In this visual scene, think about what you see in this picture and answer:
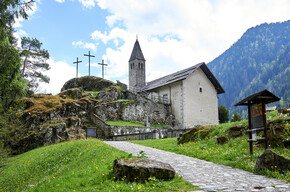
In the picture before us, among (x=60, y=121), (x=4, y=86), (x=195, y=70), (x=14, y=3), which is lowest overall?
(x=60, y=121)

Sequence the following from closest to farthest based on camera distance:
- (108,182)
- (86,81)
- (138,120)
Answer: (108,182)
(138,120)
(86,81)

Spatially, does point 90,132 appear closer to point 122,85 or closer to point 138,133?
point 138,133

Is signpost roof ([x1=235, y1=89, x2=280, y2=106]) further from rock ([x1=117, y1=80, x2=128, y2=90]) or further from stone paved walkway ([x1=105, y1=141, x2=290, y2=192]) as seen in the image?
rock ([x1=117, y1=80, x2=128, y2=90])

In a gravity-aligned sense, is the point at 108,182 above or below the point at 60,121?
below

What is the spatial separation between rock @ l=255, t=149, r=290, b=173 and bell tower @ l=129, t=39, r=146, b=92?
1753 inches

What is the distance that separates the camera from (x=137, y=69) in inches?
2062

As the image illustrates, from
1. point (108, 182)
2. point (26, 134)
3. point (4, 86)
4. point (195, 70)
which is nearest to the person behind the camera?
point (108, 182)

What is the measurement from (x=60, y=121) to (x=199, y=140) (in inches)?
678

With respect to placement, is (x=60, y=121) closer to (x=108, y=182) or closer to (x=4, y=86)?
(x=4, y=86)

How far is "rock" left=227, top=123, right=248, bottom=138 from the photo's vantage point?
13526 mm

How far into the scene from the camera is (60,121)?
88.6 ft

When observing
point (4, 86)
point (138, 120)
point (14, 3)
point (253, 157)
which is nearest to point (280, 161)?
point (253, 157)

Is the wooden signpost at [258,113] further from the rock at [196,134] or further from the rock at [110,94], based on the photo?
the rock at [110,94]

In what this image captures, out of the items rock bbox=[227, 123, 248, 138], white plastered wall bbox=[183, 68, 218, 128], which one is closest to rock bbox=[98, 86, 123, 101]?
white plastered wall bbox=[183, 68, 218, 128]
